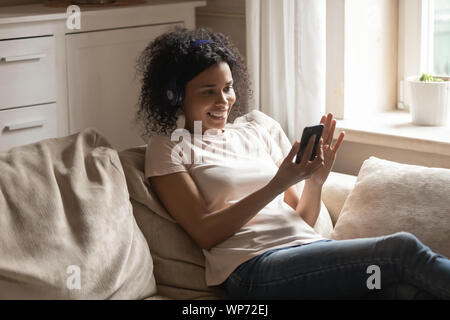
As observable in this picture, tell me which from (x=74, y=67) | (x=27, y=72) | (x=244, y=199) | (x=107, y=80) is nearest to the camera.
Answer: (x=244, y=199)

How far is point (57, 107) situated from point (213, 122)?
773 millimetres

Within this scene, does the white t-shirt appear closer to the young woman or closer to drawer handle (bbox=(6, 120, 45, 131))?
the young woman

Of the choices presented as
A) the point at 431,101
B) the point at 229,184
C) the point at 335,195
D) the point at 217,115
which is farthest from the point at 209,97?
the point at 431,101

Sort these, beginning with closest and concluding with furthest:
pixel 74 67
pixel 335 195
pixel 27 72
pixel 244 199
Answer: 1. pixel 244 199
2. pixel 335 195
3. pixel 27 72
4. pixel 74 67

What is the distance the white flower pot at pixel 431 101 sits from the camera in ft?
8.51

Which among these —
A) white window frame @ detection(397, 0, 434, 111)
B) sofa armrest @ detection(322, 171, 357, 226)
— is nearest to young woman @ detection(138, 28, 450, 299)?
sofa armrest @ detection(322, 171, 357, 226)

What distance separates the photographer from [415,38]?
2.81m

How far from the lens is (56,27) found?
2.43 m

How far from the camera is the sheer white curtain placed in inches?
100.0

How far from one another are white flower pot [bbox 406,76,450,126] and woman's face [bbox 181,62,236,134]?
0.96 m

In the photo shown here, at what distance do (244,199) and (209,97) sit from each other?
0.33m

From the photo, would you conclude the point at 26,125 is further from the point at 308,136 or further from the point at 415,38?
the point at 415,38
